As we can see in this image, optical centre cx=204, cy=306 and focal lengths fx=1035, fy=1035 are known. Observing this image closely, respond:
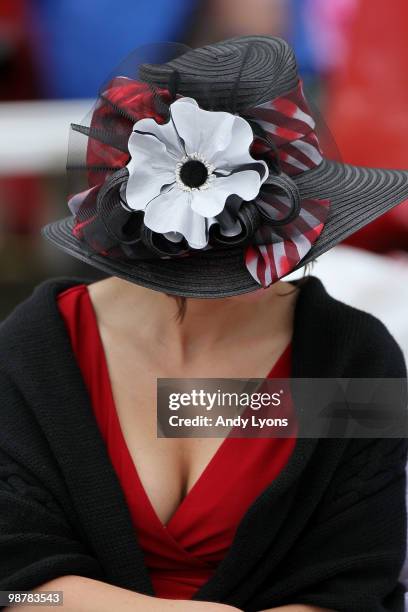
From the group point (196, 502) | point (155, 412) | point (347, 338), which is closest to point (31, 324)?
point (155, 412)

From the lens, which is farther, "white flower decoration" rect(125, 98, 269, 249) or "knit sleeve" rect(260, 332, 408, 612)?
"knit sleeve" rect(260, 332, 408, 612)

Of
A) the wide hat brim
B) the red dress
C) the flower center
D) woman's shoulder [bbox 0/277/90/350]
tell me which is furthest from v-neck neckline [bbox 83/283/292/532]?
the flower center

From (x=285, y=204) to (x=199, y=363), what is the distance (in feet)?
1.03

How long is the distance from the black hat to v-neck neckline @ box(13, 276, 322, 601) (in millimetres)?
199

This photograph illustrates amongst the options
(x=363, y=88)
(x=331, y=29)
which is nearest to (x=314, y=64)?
(x=331, y=29)

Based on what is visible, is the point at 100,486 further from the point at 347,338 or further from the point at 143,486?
the point at 347,338

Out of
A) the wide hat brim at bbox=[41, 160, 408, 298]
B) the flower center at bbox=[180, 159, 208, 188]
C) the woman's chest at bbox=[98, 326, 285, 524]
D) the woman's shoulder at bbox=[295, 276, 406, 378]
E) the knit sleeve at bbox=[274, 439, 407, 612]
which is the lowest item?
the knit sleeve at bbox=[274, 439, 407, 612]

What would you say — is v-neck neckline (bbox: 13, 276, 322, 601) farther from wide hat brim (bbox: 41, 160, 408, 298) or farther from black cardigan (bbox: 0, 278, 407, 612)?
wide hat brim (bbox: 41, 160, 408, 298)

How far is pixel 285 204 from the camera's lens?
1338 millimetres

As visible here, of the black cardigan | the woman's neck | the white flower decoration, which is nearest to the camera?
the white flower decoration

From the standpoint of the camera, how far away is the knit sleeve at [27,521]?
4.56 feet

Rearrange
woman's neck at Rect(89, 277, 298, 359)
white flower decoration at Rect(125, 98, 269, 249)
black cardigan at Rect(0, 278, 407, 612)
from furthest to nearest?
woman's neck at Rect(89, 277, 298, 359)
black cardigan at Rect(0, 278, 407, 612)
white flower decoration at Rect(125, 98, 269, 249)

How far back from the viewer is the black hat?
133 centimetres

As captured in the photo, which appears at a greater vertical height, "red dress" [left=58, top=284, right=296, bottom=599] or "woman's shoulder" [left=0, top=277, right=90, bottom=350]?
"woman's shoulder" [left=0, top=277, right=90, bottom=350]
